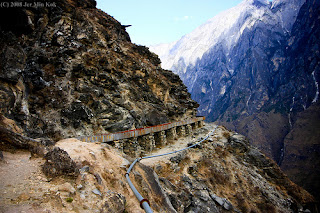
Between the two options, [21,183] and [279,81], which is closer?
[21,183]

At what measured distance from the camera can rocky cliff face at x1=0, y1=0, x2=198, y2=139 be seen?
47.3ft

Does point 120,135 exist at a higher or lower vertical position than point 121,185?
higher

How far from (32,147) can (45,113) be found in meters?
11.6

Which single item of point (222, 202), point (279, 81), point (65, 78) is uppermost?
point (279, 81)

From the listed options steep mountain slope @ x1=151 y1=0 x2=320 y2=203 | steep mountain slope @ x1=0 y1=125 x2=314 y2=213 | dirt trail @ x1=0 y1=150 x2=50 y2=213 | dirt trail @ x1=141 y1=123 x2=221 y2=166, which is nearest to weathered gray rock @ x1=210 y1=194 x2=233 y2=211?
steep mountain slope @ x1=0 y1=125 x2=314 y2=213

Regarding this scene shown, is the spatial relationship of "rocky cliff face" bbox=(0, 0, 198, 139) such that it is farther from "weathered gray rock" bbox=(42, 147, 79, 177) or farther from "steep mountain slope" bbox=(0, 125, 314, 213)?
"weathered gray rock" bbox=(42, 147, 79, 177)

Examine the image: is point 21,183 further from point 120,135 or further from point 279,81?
point 279,81

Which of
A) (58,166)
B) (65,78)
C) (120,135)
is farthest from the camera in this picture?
(65,78)

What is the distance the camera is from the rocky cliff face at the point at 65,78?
1441cm

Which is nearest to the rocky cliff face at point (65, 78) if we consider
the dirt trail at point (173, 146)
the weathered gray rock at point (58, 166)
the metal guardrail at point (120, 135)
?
the metal guardrail at point (120, 135)

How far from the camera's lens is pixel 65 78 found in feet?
64.4

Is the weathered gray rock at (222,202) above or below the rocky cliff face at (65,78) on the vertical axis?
below

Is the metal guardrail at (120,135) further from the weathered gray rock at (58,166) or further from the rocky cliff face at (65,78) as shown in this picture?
the weathered gray rock at (58,166)

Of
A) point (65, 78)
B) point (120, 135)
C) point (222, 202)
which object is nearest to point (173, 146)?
point (120, 135)
